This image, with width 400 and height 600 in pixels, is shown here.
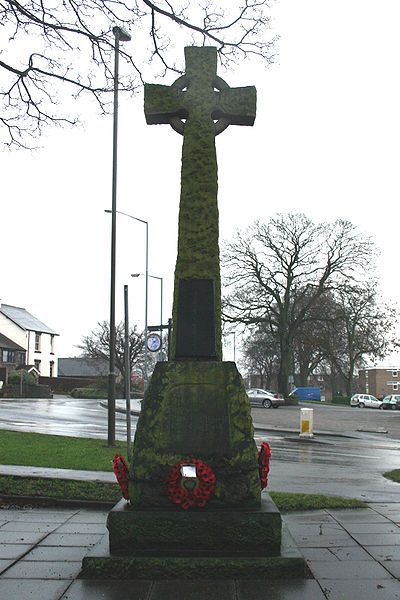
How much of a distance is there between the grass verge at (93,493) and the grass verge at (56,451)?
2026 millimetres

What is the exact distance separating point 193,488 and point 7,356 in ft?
240

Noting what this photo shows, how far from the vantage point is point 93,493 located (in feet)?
28.2

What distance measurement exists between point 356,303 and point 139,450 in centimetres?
4754

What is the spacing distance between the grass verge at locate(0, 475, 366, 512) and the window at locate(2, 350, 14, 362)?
221ft

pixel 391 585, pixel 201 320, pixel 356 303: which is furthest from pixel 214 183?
pixel 356 303

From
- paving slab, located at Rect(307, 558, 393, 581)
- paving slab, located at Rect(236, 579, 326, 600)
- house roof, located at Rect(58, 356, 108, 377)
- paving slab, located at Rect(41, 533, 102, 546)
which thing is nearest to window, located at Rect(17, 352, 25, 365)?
house roof, located at Rect(58, 356, 108, 377)

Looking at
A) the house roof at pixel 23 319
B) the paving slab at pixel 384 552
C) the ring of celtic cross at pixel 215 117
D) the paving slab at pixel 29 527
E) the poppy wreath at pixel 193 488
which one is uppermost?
the house roof at pixel 23 319

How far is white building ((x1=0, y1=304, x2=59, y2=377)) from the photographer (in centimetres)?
7850

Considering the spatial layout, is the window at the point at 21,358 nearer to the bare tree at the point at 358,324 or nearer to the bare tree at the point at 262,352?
the bare tree at the point at 262,352

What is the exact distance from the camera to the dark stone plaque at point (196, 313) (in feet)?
19.5

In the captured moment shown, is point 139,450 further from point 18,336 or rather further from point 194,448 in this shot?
point 18,336

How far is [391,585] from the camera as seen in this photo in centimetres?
464

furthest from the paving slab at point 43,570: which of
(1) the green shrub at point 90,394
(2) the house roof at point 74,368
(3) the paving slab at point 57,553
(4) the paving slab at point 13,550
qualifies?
(2) the house roof at point 74,368

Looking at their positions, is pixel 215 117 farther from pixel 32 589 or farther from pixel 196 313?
pixel 32 589
